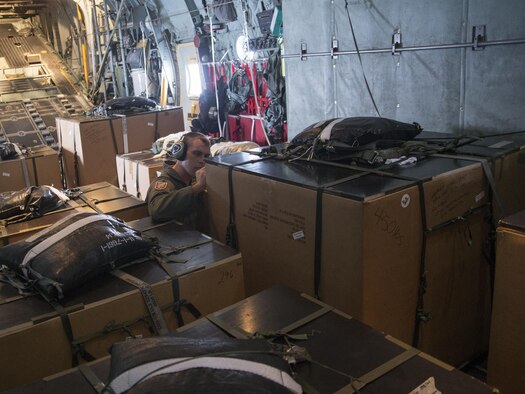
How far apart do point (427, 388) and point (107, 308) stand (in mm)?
1257

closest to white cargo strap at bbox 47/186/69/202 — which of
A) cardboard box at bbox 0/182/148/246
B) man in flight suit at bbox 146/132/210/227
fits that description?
cardboard box at bbox 0/182/148/246

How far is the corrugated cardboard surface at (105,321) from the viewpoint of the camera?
5.90 feet

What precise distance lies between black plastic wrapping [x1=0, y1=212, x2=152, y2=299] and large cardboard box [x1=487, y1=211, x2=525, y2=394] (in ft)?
5.22

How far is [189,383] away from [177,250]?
4.32ft

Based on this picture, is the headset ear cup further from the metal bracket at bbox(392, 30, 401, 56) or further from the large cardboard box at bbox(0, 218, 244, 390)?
the metal bracket at bbox(392, 30, 401, 56)

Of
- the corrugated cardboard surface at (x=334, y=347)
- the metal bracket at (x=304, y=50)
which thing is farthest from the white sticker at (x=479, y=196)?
the metal bracket at (x=304, y=50)

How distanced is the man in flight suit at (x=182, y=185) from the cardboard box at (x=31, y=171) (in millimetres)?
2322

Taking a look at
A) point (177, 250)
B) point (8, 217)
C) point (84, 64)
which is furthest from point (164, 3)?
point (177, 250)

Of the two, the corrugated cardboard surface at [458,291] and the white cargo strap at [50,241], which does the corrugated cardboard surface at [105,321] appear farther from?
the corrugated cardboard surface at [458,291]

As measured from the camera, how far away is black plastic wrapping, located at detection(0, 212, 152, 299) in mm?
1994

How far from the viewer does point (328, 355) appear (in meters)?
1.51

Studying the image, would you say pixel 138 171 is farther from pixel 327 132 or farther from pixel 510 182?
pixel 510 182

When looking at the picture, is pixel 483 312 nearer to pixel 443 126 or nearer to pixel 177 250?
pixel 443 126

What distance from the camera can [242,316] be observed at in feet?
5.78
